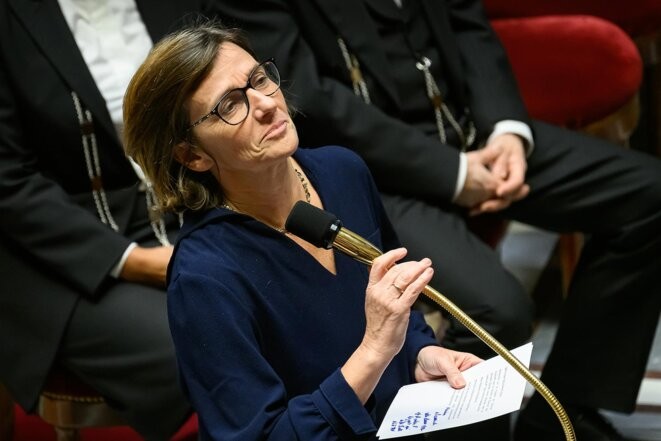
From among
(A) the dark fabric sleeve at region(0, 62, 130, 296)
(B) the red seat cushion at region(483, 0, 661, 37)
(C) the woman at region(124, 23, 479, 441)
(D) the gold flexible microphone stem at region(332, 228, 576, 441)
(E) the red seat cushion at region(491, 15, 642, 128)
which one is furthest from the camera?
(B) the red seat cushion at region(483, 0, 661, 37)

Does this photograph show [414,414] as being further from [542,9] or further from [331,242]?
[542,9]

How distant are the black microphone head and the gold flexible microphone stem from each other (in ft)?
0.03

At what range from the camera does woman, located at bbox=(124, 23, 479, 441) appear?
154cm

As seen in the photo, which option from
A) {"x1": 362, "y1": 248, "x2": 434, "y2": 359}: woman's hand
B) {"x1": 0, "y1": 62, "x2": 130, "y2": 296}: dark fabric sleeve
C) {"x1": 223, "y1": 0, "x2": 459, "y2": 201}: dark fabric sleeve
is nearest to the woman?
{"x1": 362, "y1": 248, "x2": 434, "y2": 359}: woman's hand

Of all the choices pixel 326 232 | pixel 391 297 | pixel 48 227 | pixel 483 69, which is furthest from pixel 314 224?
pixel 483 69

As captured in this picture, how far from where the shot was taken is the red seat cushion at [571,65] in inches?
113

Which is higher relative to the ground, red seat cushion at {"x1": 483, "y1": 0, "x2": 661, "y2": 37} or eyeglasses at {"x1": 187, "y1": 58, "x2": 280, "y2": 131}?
eyeglasses at {"x1": 187, "y1": 58, "x2": 280, "y2": 131}

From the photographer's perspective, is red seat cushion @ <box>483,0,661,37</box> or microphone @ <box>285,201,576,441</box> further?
red seat cushion @ <box>483,0,661,37</box>

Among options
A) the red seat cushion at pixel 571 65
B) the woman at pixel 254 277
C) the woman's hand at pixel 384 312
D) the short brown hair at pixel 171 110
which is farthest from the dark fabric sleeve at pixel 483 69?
the woman's hand at pixel 384 312

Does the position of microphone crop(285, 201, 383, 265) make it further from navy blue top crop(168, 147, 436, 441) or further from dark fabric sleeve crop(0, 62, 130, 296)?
dark fabric sleeve crop(0, 62, 130, 296)

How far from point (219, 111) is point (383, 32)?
43.6 inches

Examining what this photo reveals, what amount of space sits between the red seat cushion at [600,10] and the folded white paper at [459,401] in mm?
1596

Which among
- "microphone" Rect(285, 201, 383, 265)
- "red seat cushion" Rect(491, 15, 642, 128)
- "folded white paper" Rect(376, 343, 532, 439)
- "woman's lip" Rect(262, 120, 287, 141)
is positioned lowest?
"red seat cushion" Rect(491, 15, 642, 128)

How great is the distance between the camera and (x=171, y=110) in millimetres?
1652
